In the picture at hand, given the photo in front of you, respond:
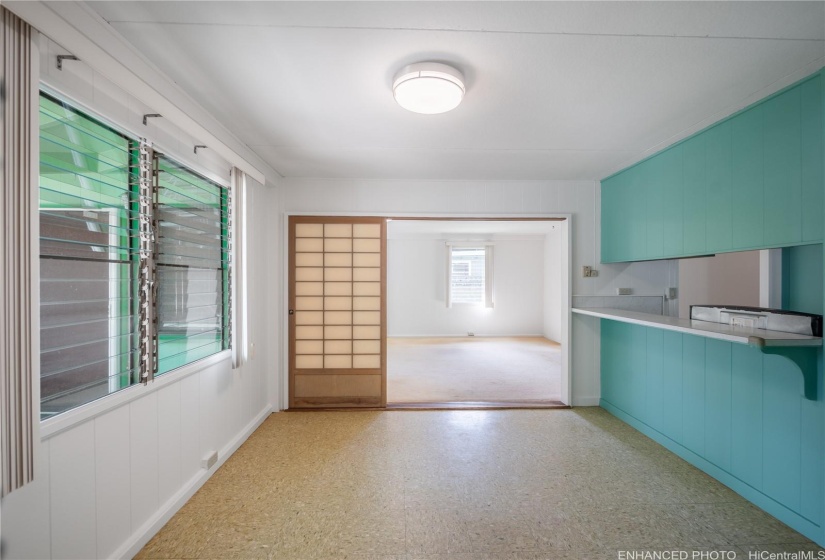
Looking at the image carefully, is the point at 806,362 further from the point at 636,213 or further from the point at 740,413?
the point at 636,213

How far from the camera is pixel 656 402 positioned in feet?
9.80

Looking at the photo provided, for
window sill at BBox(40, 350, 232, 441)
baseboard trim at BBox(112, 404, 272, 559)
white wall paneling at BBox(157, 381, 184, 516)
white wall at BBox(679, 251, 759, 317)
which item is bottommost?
baseboard trim at BBox(112, 404, 272, 559)

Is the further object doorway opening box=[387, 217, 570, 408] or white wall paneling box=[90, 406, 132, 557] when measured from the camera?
doorway opening box=[387, 217, 570, 408]

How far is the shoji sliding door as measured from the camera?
3.74 meters

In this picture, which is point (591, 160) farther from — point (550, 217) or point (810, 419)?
point (810, 419)

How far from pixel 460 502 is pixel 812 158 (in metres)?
2.64

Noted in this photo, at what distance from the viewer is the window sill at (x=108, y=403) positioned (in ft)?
4.29

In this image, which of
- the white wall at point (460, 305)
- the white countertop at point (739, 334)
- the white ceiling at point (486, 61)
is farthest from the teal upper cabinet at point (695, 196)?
the white wall at point (460, 305)

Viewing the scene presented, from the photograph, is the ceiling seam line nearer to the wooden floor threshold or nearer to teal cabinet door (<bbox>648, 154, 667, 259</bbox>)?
teal cabinet door (<bbox>648, 154, 667, 259</bbox>)

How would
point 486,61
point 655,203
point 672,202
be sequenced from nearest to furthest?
point 486,61
point 672,202
point 655,203

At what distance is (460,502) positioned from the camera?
213 centimetres

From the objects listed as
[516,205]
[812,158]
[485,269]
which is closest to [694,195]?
[812,158]

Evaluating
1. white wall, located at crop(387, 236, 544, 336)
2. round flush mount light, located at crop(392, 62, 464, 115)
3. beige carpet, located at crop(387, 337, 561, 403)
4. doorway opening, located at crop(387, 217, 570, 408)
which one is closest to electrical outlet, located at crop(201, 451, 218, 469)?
beige carpet, located at crop(387, 337, 561, 403)

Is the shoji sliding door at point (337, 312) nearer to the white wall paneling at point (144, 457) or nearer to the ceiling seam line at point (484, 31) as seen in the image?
the white wall paneling at point (144, 457)
